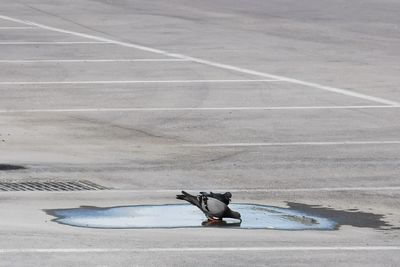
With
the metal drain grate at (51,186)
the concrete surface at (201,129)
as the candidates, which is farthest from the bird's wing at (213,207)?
the metal drain grate at (51,186)

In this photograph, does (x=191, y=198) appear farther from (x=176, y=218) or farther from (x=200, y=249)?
(x=200, y=249)

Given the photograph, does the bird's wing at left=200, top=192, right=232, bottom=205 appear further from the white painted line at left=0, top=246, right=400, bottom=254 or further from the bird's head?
the white painted line at left=0, top=246, right=400, bottom=254

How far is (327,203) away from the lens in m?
13.9

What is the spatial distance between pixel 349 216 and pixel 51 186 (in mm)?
3280

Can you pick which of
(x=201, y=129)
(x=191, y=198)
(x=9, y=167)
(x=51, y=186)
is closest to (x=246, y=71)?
(x=201, y=129)

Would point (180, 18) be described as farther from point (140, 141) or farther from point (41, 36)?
point (140, 141)

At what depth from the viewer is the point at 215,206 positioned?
12797mm

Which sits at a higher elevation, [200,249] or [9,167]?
[9,167]

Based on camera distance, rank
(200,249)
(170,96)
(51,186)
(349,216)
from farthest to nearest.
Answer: (170,96) → (51,186) → (349,216) → (200,249)

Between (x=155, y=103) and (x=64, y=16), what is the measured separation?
1698 cm

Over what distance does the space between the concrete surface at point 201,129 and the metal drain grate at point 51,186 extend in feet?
0.80

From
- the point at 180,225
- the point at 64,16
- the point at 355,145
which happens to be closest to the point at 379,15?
the point at 64,16

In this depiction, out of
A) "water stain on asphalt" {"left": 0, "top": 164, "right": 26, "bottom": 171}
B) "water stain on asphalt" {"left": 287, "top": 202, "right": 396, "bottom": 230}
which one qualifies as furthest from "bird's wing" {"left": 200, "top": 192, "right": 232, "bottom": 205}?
"water stain on asphalt" {"left": 0, "top": 164, "right": 26, "bottom": 171}

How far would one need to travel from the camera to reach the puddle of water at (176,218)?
1266 centimetres
